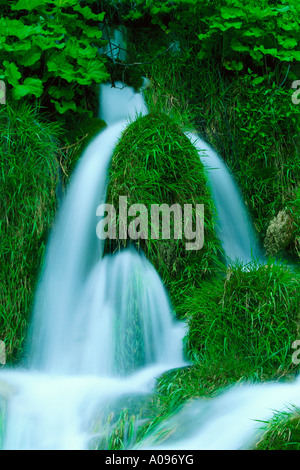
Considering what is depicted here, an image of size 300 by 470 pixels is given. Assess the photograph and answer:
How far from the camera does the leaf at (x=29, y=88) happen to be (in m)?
3.63

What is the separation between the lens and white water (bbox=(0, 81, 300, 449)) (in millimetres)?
2531

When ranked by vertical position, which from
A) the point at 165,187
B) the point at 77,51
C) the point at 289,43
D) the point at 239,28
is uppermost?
the point at 239,28

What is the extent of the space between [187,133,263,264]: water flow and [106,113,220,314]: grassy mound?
24cm

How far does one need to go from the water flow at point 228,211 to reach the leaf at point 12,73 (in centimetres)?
130

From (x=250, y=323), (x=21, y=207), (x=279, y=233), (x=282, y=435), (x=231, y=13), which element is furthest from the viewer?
(x=231, y=13)

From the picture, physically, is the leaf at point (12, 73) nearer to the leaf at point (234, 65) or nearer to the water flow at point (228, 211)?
the water flow at point (228, 211)

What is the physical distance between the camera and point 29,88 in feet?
12.1

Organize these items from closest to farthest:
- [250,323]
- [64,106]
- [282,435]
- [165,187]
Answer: [282,435]
[250,323]
[165,187]
[64,106]

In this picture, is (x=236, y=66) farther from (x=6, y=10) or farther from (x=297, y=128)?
(x=6, y=10)

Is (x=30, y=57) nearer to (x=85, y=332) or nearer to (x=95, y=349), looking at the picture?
(x=85, y=332)

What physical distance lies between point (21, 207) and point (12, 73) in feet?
3.10

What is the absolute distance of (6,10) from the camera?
4141mm

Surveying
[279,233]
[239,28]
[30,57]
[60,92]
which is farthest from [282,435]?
[239,28]
